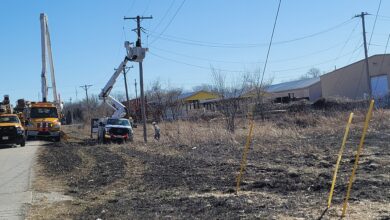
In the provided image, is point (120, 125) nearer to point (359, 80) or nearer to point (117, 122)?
point (117, 122)

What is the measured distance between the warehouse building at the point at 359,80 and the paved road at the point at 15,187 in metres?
47.0

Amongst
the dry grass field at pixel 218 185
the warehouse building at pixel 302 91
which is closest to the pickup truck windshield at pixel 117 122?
the dry grass field at pixel 218 185

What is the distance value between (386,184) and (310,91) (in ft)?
261

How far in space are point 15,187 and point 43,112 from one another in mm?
25395

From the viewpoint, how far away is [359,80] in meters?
66.4

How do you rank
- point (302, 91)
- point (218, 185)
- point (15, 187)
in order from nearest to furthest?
point (218, 185), point (15, 187), point (302, 91)

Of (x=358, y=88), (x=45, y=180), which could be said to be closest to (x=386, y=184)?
(x=45, y=180)

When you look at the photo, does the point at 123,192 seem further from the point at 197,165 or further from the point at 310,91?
the point at 310,91

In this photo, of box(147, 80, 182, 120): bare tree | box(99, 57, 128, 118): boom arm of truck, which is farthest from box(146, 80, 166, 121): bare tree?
box(99, 57, 128, 118): boom arm of truck

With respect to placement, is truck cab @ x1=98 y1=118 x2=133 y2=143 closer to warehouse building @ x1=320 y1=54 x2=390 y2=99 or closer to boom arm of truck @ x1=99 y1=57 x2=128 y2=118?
boom arm of truck @ x1=99 y1=57 x2=128 y2=118

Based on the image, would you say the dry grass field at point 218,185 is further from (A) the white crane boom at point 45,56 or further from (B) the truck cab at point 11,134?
(A) the white crane boom at point 45,56

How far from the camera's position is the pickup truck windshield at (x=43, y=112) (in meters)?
37.9

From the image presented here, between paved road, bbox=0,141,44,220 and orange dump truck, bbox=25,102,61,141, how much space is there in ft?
49.7

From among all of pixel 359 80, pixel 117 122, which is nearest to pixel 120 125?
pixel 117 122
